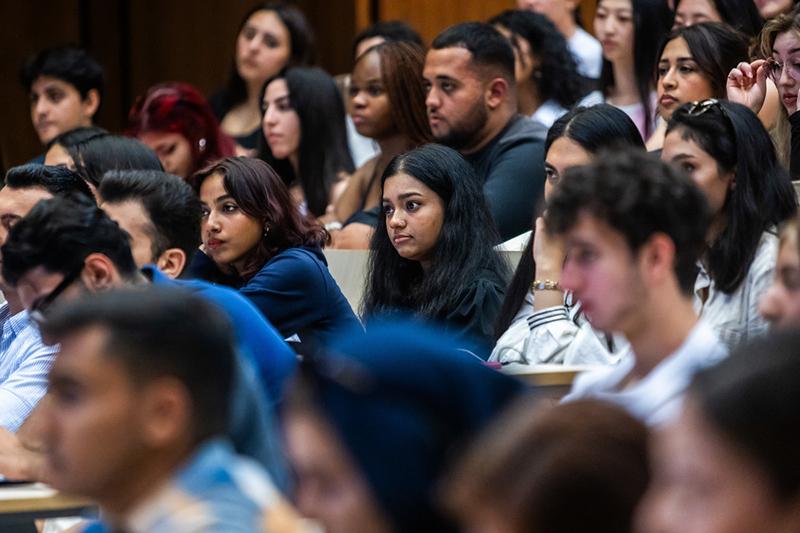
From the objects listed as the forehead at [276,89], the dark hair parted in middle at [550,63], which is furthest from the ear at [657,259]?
the forehead at [276,89]

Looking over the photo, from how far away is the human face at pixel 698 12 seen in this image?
16.8ft

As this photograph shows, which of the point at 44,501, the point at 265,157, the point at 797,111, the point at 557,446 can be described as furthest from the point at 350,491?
the point at 265,157

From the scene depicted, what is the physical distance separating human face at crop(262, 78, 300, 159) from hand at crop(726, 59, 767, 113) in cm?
219

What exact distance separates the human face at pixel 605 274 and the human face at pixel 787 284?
0.85ft

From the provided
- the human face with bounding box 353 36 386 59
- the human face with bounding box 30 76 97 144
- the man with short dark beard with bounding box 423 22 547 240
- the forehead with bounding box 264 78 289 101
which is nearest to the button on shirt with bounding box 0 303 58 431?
the man with short dark beard with bounding box 423 22 547 240

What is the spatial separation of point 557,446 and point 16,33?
7.10 m

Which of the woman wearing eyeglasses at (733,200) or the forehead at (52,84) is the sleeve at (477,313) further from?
the forehead at (52,84)

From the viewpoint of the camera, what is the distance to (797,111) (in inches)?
164

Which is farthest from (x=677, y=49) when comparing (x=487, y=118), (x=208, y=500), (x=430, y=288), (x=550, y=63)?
(x=208, y=500)

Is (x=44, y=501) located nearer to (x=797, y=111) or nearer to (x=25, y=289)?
(x=25, y=289)

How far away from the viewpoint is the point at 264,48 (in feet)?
21.7

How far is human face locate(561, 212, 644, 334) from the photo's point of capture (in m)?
2.33

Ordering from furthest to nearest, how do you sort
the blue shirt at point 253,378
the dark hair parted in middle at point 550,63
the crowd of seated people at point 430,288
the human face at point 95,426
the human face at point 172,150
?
the dark hair parted in middle at point 550,63, the human face at point 172,150, the blue shirt at point 253,378, the human face at point 95,426, the crowd of seated people at point 430,288

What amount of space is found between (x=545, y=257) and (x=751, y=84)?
78 cm
